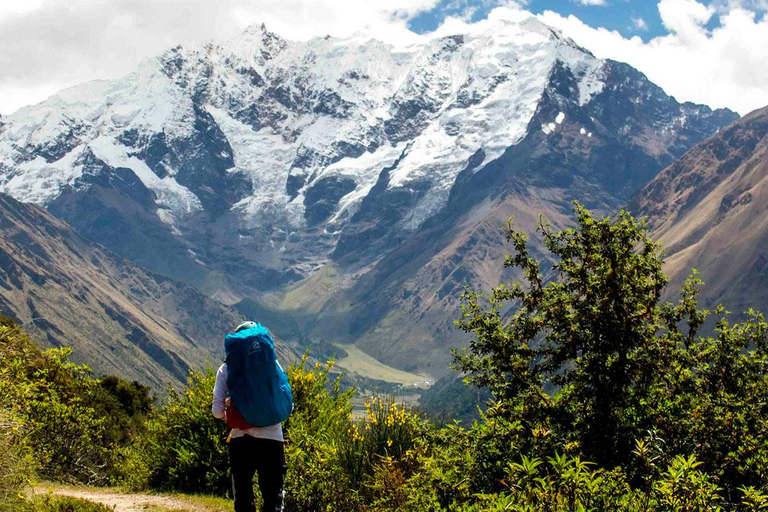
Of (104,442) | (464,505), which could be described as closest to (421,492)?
(464,505)

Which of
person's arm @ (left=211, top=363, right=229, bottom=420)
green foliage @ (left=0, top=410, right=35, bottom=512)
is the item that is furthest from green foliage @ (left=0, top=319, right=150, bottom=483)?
person's arm @ (left=211, top=363, right=229, bottom=420)

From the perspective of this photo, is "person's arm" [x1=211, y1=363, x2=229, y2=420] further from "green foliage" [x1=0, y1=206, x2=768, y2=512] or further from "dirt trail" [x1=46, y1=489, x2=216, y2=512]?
"dirt trail" [x1=46, y1=489, x2=216, y2=512]

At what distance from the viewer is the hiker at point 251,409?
13.0 metres

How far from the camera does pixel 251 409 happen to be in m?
12.9

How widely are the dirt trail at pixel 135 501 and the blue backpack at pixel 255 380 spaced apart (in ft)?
17.0

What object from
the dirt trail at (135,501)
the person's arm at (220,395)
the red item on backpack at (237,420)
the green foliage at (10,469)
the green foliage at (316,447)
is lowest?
the dirt trail at (135,501)

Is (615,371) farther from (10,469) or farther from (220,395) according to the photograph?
(10,469)

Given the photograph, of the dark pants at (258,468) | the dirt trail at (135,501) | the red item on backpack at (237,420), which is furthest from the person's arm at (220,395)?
the dirt trail at (135,501)

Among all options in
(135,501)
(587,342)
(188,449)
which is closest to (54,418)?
(188,449)

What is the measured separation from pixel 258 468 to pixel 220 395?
1.43 m

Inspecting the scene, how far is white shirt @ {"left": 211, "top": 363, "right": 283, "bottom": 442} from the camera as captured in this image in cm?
1315

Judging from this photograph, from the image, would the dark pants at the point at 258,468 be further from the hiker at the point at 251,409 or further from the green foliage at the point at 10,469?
the green foliage at the point at 10,469

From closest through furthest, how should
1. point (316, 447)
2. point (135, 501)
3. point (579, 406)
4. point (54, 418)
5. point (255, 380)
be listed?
point (255, 380), point (579, 406), point (316, 447), point (135, 501), point (54, 418)

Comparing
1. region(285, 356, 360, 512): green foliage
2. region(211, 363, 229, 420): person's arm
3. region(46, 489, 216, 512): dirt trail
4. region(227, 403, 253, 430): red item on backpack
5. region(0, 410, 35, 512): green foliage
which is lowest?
region(46, 489, 216, 512): dirt trail
